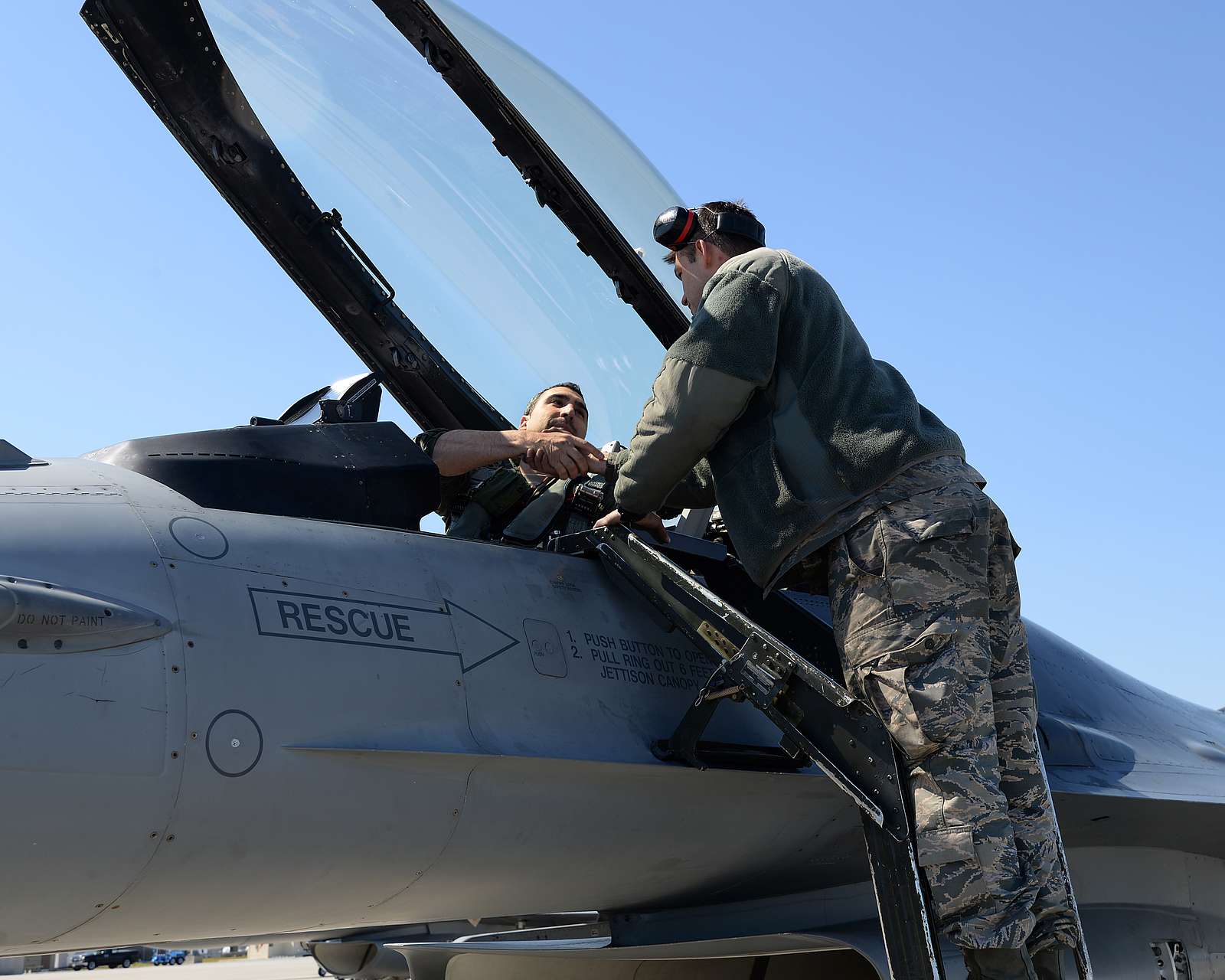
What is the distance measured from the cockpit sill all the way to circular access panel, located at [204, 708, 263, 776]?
7.90 feet

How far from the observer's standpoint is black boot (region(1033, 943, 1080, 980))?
2926mm

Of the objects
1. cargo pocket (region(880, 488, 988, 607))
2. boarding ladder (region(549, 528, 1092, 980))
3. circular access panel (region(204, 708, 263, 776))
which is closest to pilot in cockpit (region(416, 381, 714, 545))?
boarding ladder (region(549, 528, 1092, 980))

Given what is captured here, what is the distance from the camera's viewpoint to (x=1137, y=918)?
4828mm

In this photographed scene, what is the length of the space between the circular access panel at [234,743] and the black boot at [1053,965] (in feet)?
6.80

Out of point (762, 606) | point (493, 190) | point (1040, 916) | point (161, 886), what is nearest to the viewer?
point (161, 886)

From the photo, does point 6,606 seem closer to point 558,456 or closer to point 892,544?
point 558,456

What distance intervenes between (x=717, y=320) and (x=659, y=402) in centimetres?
30

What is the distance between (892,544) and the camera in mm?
3051

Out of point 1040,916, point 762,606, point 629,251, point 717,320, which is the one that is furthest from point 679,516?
point 1040,916

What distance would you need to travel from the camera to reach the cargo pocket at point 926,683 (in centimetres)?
284

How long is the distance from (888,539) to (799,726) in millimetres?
580

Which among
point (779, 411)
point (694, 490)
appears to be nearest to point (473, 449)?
point (694, 490)

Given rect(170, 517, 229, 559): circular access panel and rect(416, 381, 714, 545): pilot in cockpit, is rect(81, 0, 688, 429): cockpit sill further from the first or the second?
rect(170, 517, 229, 559): circular access panel

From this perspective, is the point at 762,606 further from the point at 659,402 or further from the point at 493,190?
the point at 493,190
